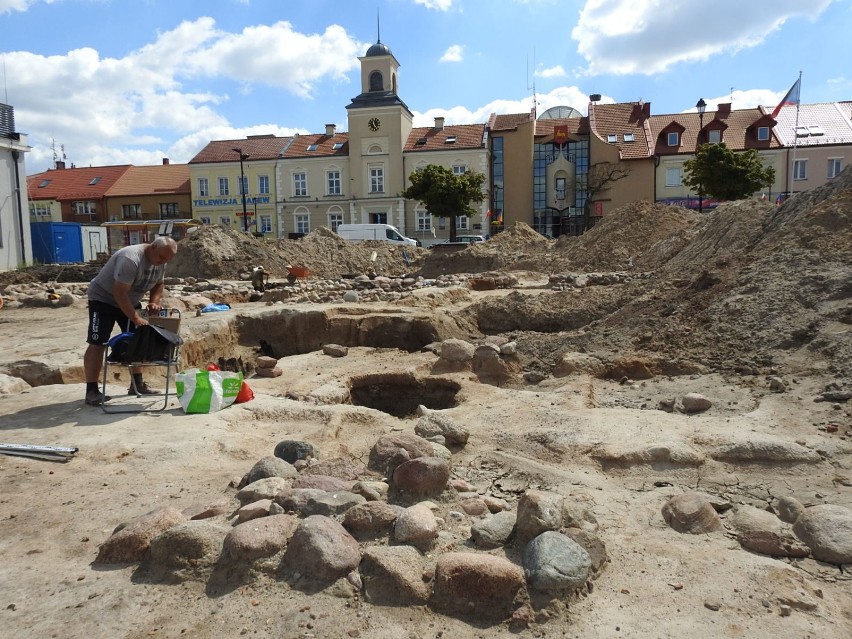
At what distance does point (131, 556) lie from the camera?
2.86 m

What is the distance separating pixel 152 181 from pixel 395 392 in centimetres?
4743

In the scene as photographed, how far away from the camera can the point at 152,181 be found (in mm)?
48281

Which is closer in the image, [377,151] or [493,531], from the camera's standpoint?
[493,531]

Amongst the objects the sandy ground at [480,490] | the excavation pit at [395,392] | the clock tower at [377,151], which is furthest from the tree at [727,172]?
the excavation pit at [395,392]

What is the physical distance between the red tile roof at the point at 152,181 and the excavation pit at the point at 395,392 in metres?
43.7

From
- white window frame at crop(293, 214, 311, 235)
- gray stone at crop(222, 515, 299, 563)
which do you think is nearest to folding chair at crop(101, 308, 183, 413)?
gray stone at crop(222, 515, 299, 563)

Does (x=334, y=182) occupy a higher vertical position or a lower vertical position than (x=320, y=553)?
higher

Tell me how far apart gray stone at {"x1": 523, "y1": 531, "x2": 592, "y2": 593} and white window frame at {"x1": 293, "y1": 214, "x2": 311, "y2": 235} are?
41733 millimetres

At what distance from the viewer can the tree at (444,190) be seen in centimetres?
3459

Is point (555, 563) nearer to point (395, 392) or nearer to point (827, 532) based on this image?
point (827, 532)

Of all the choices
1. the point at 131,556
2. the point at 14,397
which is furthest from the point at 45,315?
the point at 131,556

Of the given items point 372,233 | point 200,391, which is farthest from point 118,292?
point 372,233

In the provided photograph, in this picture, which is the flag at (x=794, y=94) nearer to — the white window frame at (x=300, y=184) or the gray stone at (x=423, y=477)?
the white window frame at (x=300, y=184)

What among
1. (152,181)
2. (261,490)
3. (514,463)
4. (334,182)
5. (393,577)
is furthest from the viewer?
(152,181)
